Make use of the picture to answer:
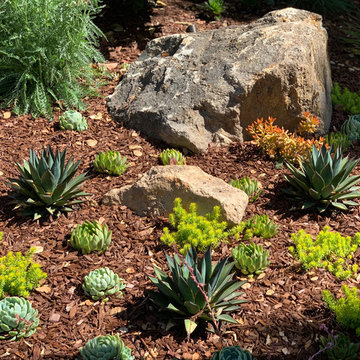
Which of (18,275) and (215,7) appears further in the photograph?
(215,7)

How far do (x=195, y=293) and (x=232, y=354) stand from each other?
0.43 metres

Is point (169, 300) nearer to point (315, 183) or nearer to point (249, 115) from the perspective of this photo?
point (315, 183)

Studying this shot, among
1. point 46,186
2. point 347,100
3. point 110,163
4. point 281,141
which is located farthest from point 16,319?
point 347,100

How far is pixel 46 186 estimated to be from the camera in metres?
4.20

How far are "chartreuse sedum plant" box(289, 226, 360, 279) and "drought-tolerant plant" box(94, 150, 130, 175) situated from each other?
1753 millimetres

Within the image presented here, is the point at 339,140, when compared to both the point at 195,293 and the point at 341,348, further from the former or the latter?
the point at 195,293

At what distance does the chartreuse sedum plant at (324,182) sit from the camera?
14.5ft

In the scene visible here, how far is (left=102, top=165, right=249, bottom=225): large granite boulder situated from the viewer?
13.9 ft

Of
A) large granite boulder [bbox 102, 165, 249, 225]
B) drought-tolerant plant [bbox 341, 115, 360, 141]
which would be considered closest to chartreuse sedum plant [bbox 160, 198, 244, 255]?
large granite boulder [bbox 102, 165, 249, 225]

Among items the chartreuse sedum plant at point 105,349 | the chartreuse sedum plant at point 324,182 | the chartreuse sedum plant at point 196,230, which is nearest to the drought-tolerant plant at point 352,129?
the chartreuse sedum plant at point 324,182

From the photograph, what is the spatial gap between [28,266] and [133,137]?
6.65ft

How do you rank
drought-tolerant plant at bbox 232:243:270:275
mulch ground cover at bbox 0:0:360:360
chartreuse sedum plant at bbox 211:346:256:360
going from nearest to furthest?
chartreuse sedum plant at bbox 211:346:256:360 → mulch ground cover at bbox 0:0:360:360 → drought-tolerant plant at bbox 232:243:270:275

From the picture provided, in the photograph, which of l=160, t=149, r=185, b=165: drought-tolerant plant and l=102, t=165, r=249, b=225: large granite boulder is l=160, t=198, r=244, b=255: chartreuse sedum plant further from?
l=160, t=149, r=185, b=165: drought-tolerant plant

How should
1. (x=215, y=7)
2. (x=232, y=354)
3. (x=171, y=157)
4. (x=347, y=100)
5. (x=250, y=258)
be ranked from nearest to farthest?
(x=232, y=354) → (x=250, y=258) → (x=171, y=157) → (x=347, y=100) → (x=215, y=7)
